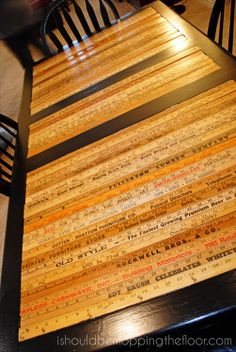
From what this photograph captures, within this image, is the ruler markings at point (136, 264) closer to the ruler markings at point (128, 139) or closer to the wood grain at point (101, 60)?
the ruler markings at point (128, 139)

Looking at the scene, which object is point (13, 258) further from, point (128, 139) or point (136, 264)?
point (128, 139)

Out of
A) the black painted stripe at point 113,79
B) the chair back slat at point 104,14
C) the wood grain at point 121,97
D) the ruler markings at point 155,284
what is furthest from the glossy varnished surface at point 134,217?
the chair back slat at point 104,14

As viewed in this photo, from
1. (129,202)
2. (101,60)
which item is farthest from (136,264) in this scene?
(101,60)

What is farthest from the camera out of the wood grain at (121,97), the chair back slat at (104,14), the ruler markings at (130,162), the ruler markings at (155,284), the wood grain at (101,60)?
the chair back slat at (104,14)

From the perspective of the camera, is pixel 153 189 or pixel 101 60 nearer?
pixel 153 189

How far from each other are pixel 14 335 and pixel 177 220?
733 mm

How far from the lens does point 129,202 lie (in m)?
1.21

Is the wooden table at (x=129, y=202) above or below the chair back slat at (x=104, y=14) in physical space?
above

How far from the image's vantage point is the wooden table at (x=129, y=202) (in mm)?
925

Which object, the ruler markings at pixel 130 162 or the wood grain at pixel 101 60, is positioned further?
the wood grain at pixel 101 60

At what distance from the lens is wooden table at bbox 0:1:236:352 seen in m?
0.93

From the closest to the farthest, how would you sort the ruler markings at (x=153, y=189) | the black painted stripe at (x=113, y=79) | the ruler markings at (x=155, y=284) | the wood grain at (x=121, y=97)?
1. the ruler markings at (x=155, y=284)
2. the ruler markings at (x=153, y=189)
3. the wood grain at (x=121, y=97)
4. the black painted stripe at (x=113, y=79)

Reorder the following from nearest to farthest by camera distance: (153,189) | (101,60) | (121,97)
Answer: (153,189) < (121,97) < (101,60)

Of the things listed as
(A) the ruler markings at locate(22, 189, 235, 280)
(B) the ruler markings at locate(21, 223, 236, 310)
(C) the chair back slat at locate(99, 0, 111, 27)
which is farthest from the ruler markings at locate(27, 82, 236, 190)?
(C) the chair back slat at locate(99, 0, 111, 27)
